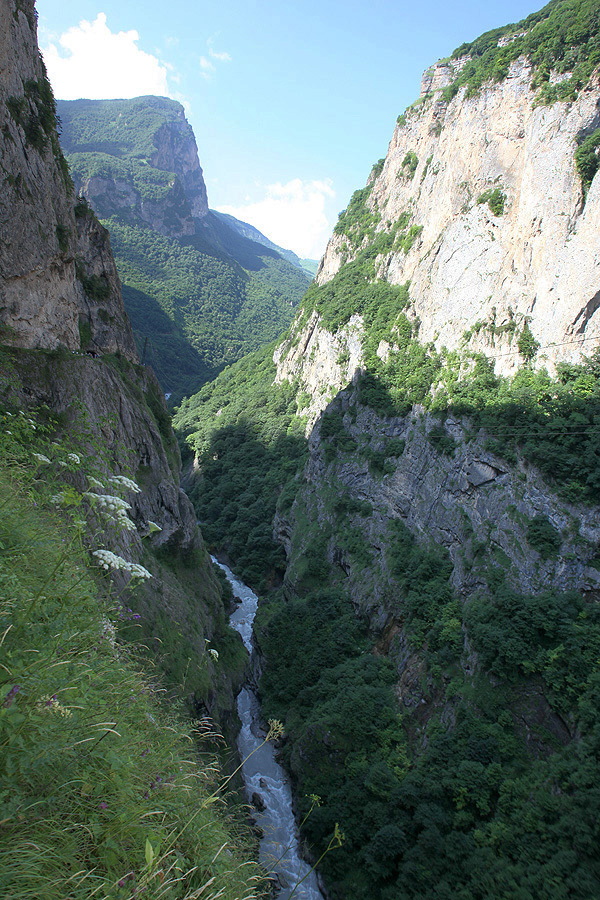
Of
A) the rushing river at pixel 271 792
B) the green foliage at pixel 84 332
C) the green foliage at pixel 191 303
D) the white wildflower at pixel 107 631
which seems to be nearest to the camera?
the white wildflower at pixel 107 631

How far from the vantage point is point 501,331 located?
91.8ft

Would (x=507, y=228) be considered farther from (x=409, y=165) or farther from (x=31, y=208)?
(x=31, y=208)

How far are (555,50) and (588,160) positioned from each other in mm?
8822

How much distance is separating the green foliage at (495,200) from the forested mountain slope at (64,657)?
85.5 ft

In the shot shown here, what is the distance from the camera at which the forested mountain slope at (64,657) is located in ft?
8.16

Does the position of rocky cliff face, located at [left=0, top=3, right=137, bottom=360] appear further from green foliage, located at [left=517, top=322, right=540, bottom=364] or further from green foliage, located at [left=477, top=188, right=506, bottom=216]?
green foliage, located at [left=477, top=188, right=506, bottom=216]

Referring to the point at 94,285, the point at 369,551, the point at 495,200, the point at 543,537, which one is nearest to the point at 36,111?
the point at 94,285

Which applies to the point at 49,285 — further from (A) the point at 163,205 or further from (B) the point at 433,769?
(A) the point at 163,205

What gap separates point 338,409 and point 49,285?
3079cm

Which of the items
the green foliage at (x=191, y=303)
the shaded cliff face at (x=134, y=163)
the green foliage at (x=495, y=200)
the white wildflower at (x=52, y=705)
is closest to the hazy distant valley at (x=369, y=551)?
the white wildflower at (x=52, y=705)

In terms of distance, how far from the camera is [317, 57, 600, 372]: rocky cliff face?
24.7 m

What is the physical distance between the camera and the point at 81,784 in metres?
2.81

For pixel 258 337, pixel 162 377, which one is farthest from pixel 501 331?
pixel 258 337

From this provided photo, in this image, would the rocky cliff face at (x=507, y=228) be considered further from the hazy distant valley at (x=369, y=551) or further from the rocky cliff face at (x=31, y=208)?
the rocky cliff face at (x=31, y=208)
